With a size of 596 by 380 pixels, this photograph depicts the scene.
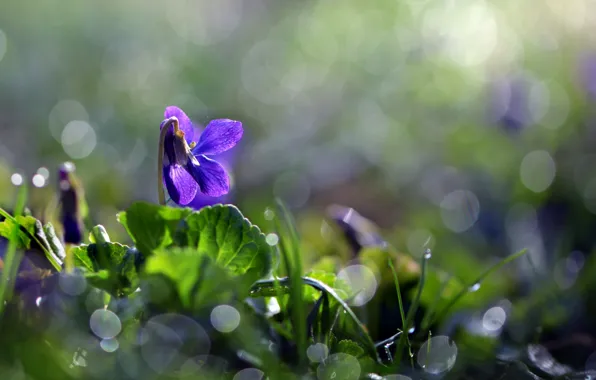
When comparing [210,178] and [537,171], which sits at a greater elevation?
Result: [210,178]

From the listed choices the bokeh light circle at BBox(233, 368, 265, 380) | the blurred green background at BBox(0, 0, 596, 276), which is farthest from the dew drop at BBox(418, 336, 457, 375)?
the blurred green background at BBox(0, 0, 596, 276)

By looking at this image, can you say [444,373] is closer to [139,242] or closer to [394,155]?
[139,242]

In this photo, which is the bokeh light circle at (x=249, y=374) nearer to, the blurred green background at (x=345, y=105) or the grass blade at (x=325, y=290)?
the grass blade at (x=325, y=290)

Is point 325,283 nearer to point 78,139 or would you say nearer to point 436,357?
point 436,357

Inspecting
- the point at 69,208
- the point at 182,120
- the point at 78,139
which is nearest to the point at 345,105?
the point at 78,139

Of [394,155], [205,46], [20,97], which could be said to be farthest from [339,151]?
[205,46]

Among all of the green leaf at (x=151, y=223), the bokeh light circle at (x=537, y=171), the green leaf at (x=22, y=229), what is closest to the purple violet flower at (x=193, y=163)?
the green leaf at (x=151, y=223)

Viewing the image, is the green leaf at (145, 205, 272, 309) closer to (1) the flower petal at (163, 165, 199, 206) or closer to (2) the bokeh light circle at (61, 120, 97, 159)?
(1) the flower petal at (163, 165, 199, 206)
